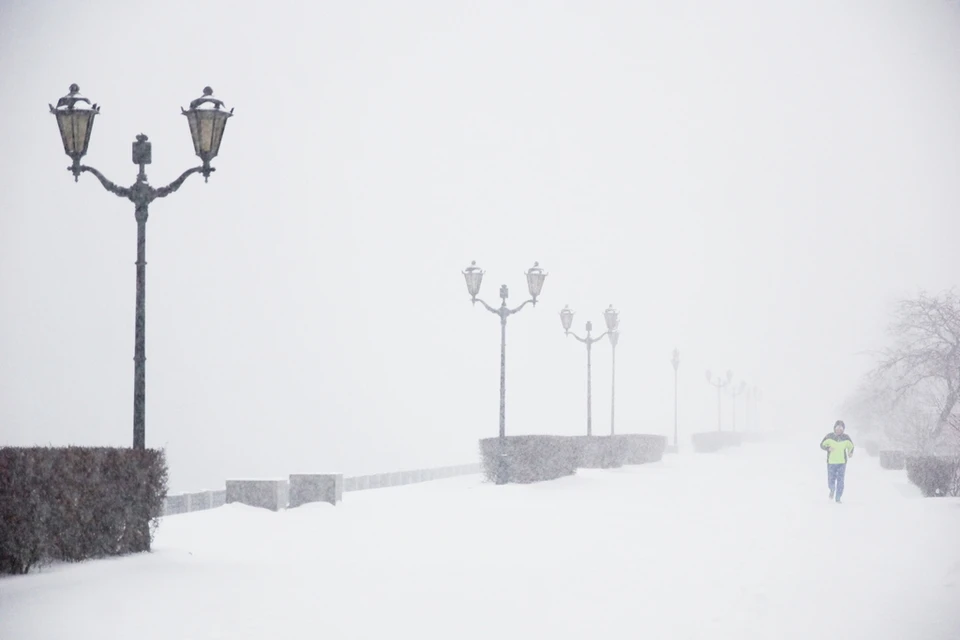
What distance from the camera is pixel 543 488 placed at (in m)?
24.1

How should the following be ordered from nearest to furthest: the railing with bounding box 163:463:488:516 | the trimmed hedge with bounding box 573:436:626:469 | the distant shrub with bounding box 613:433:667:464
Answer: the railing with bounding box 163:463:488:516 → the trimmed hedge with bounding box 573:436:626:469 → the distant shrub with bounding box 613:433:667:464

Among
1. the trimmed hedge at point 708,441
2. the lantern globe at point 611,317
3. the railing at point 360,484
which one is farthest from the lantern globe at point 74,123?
the trimmed hedge at point 708,441

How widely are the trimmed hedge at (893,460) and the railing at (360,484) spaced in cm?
1520

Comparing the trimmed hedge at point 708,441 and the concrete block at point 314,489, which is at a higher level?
the concrete block at point 314,489

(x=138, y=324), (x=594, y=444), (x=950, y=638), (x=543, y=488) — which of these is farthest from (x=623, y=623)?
(x=594, y=444)

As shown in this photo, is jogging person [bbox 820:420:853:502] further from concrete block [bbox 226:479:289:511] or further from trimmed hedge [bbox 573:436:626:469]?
concrete block [bbox 226:479:289:511]

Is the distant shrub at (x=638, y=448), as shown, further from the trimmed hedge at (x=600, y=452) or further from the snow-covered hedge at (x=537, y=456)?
the snow-covered hedge at (x=537, y=456)

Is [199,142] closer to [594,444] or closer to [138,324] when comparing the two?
[138,324]

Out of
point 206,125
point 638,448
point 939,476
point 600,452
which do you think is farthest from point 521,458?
point 638,448

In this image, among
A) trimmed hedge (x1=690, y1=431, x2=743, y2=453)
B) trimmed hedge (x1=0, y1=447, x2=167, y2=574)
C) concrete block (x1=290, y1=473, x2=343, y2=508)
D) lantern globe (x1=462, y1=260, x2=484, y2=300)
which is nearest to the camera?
trimmed hedge (x1=0, y1=447, x2=167, y2=574)

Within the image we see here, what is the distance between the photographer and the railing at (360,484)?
2427 centimetres

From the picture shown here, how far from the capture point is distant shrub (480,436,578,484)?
2512 centimetres

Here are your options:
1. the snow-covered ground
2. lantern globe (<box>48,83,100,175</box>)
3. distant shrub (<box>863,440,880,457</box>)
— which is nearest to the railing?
the snow-covered ground

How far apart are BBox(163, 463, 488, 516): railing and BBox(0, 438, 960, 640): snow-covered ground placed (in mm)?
3688
